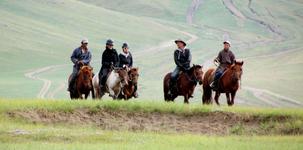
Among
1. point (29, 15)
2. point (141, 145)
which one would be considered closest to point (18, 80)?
point (29, 15)

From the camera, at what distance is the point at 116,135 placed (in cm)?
2164

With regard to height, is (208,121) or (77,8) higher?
(77,8)

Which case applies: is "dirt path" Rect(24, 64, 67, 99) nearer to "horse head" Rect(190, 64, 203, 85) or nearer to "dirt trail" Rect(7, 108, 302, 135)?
"horse head" Rect(190, 64, 203, 85)

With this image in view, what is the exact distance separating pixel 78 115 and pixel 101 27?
93.7 meters

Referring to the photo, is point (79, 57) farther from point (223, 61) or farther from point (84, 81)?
point (223, 61)

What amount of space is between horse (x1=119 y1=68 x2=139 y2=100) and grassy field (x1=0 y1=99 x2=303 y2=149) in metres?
4.18

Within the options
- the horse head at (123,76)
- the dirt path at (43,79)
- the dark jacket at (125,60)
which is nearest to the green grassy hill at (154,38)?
the dirt path at (43,79)

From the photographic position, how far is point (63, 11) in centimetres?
12525

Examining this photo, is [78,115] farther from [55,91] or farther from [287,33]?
[287,33]

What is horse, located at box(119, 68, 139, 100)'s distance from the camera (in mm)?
30375

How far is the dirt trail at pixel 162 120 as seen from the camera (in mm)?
24188

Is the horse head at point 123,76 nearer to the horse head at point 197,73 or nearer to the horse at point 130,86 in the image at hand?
the horse at point 130,86

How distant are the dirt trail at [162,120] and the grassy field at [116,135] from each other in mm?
143

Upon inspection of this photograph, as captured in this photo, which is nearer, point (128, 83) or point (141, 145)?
point (141, 145)
